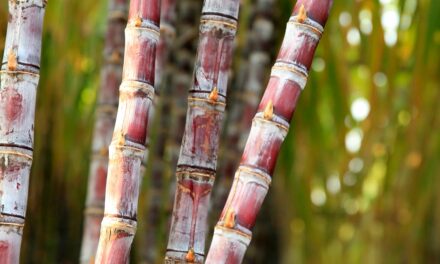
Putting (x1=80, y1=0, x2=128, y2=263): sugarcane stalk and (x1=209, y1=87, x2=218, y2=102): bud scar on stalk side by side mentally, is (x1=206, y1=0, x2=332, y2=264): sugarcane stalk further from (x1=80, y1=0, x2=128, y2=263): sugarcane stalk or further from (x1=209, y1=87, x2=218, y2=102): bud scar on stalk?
(x1=80, y1=0, x2=128, y2=263): sugarcane stalk

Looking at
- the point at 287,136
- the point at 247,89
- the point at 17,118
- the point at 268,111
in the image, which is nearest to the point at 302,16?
the point at 268,111

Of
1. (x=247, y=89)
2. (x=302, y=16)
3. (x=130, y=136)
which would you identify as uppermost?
(x=247, y=89)

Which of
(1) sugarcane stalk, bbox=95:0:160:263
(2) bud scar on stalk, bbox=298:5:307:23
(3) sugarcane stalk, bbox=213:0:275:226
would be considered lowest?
(1) sugarcane stalk, bbox=95:0:160:263

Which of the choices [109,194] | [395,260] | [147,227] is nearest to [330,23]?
[147,227]

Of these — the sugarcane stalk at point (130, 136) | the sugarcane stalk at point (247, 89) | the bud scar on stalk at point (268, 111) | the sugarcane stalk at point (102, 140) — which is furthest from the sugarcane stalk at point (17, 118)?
the sugarcane stalk at point (247, 89)

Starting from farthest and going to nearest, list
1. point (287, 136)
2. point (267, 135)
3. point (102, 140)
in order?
point (287, 136) < point (102, 140) < point (267, 135)

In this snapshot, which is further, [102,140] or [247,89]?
[247,89]

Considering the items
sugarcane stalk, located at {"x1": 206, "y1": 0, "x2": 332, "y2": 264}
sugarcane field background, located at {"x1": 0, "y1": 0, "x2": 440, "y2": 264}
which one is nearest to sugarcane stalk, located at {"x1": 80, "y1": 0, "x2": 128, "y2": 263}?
sugarcane field background, located at {"x1": 0, "y1": 0, "x2": 440, "y2": 264}

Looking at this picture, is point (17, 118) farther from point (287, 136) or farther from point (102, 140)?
point (287, 136)
